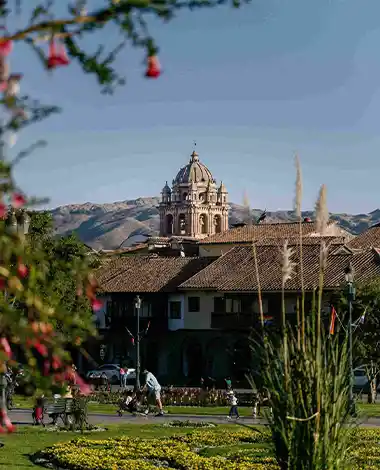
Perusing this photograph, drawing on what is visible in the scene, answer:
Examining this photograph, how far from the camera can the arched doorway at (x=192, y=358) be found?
63.8m

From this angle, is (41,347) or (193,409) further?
(193,409)

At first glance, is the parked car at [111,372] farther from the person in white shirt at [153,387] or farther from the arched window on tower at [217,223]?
the arched window on tower at [217,223]

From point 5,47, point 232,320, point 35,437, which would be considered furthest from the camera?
point 232,320

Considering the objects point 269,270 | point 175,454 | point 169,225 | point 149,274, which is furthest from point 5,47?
point 169,225

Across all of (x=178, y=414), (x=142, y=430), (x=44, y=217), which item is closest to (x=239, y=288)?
(x=44, y=217)

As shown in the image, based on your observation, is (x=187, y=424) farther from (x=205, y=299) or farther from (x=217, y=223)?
(x=217, y=223)

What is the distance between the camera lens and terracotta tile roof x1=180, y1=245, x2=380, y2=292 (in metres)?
55.6

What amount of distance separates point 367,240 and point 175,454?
57617 millimetres

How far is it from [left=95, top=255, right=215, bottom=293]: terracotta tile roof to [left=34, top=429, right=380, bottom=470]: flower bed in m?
40.0

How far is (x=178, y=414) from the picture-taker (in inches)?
1330

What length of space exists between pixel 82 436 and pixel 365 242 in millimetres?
53456

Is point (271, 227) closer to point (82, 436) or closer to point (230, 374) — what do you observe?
point (230, 374)

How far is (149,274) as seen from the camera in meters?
67.1

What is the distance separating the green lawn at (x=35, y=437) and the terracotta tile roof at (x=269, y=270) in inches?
1051
